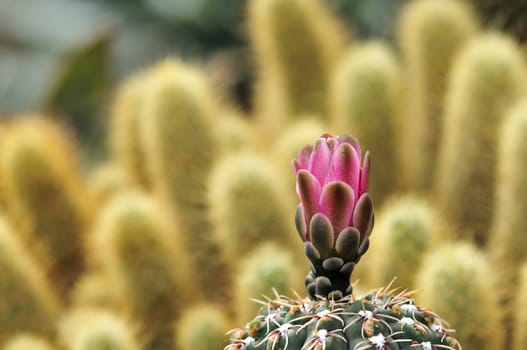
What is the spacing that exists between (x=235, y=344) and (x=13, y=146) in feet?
4.45

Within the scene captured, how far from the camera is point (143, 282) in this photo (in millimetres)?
2156

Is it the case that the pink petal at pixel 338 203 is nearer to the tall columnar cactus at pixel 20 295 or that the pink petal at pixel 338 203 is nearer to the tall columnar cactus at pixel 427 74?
the tall columnar cactus at pixel 20 295

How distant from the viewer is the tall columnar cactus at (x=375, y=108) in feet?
7.70

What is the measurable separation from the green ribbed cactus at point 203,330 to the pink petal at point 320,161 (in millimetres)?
768

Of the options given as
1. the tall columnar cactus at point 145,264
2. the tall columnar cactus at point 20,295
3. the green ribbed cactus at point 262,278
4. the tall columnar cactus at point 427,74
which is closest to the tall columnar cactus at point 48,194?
the tall columnar cactus at point 20,295

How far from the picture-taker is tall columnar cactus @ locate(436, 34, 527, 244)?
219 cm

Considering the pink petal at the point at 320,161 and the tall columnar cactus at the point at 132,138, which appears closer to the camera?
the pink petal at the point at 320,161

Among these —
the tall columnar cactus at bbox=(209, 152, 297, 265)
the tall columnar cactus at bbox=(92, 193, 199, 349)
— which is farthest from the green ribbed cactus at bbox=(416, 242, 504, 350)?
the tall columnar cactus at bbox=(92, 193, 199, 349)

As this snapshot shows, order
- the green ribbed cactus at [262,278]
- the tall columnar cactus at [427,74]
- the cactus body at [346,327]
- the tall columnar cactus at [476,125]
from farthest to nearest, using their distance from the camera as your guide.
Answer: the tall columnar cactus at [427,74] → the tall columnar cactus at [476,125] → the green ribbed cactus at [262,278] → the cactus body at [346,327]

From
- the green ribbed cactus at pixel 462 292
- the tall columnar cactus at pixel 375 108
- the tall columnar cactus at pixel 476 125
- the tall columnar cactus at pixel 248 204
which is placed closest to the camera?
the green ribbed cactus at pixel 462 292

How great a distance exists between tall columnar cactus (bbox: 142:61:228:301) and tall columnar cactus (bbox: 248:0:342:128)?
0.39m

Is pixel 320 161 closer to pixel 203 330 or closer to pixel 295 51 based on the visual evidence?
pixel 203 330

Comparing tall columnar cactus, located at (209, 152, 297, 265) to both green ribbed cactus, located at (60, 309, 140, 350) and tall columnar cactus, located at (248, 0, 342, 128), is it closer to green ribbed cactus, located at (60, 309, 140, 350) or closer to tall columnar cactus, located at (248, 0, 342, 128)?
green ribbed cactus, located at (60, 309, 140, 350)

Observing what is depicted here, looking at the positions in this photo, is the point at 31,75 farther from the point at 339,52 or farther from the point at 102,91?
the point at 339,52
